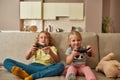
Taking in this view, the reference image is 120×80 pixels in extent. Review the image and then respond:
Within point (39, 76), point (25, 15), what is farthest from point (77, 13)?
point (39, 76)

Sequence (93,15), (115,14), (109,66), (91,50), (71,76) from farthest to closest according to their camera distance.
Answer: (115,14)
(93,15)
(91,50)
(109,66)
(71,76)

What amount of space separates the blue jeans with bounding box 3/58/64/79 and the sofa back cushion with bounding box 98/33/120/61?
21.7 inches

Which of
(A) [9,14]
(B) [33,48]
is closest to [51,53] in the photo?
(B) [33,48]

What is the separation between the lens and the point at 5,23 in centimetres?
445

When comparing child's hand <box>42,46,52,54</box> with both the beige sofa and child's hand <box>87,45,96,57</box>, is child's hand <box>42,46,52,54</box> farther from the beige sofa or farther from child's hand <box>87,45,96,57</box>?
child's hand <box>87,45,96,57</box>

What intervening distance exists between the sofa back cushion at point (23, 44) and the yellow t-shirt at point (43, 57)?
82 mm

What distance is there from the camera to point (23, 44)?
2.19m

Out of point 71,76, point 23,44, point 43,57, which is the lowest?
point 71,76

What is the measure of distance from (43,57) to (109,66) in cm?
63

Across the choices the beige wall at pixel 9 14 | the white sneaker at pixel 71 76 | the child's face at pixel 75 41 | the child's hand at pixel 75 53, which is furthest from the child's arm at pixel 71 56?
the beige wall at pixel 9 14

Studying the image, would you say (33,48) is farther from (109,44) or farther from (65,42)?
(109,44)

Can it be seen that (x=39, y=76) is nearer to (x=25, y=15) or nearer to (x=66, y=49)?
(x=66, y=49)

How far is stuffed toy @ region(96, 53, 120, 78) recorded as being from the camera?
182 centimetres

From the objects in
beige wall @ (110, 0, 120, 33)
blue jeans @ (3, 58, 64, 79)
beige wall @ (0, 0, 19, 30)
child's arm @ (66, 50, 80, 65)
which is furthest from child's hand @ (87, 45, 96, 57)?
beige wall @ (0, 0, 19, 30)
